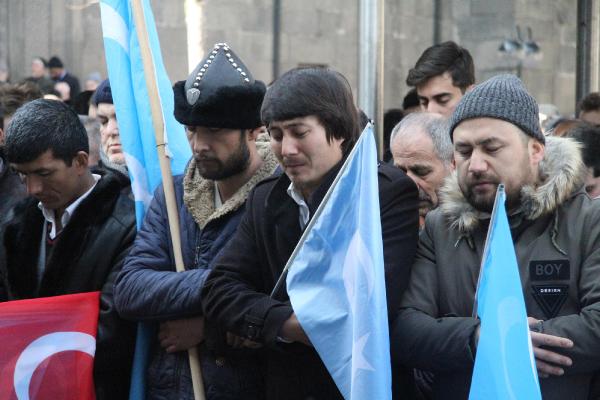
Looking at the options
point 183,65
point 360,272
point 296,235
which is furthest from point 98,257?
point 183,65

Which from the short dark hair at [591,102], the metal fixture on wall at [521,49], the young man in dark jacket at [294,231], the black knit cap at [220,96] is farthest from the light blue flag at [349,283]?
the metal fixture on wall at [521,49]

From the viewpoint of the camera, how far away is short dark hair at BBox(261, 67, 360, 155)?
11.5ft

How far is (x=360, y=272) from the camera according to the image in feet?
11.0

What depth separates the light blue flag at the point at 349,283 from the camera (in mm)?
3273

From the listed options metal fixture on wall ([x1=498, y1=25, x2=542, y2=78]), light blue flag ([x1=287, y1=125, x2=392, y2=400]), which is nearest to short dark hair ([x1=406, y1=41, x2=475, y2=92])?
light blue flag ([x1=287, y1=125, x2=392, y2=400])

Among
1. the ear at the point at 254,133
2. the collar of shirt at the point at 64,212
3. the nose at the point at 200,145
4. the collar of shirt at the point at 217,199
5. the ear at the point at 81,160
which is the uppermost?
the ear at the point at 254,133

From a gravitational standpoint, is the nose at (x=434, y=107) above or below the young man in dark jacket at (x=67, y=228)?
above

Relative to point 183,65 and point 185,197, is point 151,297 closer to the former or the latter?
point 185,197

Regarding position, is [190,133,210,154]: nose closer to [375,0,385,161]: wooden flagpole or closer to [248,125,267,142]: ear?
[248,125,267,142]: ear

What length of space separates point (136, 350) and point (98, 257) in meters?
0.39

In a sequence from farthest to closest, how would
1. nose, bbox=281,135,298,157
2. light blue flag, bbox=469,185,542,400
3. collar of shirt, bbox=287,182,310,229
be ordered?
collar of shirt, bbox=287,182,310,229 → nose, bbox=281,135,298,157 → light blue flag, bbox=469,185,542,400

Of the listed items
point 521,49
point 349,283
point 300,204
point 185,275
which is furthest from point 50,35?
point 349,283

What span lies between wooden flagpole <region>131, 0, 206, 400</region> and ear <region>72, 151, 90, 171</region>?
0.30 metres

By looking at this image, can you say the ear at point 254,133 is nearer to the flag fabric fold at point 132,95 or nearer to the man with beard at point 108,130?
the flag fabric fold at point 132,95
